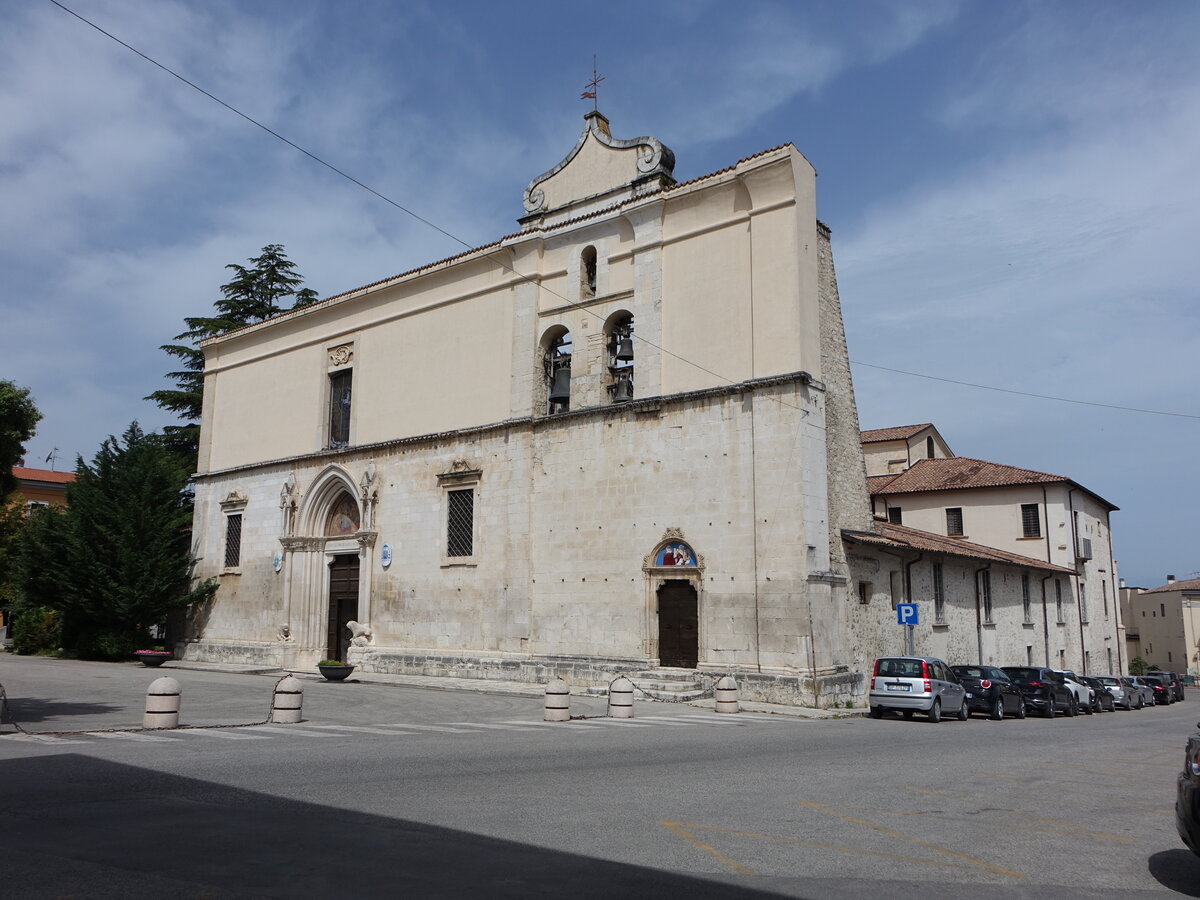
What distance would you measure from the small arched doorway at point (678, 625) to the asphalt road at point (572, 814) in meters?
7.50

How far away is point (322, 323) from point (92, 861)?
29784mm

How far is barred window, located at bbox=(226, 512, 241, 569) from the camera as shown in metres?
34.9

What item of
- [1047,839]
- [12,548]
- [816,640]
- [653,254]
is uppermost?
[653,254]

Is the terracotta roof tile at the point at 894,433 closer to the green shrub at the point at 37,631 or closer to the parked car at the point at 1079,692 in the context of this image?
the parked car at the point at 1079,692

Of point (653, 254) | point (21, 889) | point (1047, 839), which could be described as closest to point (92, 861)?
point (21, 889)

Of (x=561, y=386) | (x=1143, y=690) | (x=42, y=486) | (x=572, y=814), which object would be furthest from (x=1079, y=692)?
(x=42, y=486)

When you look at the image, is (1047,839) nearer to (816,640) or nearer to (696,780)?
(696,780)

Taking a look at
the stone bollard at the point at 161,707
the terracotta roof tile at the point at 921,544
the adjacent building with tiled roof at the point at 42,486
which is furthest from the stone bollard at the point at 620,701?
the adjacent building with tiled roof at the point at 42,486

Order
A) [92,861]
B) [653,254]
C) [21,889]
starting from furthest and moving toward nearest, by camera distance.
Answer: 1. [653,254]
2. [92,861]
3. [21,889]

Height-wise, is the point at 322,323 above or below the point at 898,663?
above

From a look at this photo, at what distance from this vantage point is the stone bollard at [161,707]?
13.7 meters

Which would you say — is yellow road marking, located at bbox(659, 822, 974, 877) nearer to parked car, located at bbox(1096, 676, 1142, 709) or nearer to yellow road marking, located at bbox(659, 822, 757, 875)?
yellow road marking, located at bbox(659, 822, 757, 875)

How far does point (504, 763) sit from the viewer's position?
11039mm

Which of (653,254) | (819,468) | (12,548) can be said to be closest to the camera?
(819,468)
